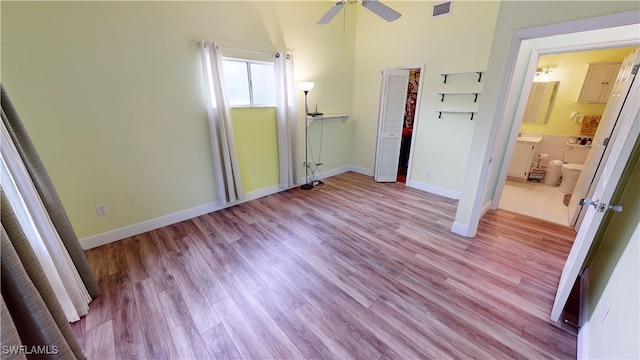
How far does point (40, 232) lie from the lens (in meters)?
1.47

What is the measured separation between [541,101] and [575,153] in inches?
44.4

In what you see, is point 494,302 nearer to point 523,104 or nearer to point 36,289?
point 523,104

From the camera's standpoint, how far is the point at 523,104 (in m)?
2.89

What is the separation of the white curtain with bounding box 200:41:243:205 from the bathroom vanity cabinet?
505 centimetres

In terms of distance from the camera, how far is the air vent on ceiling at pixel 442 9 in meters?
3.18

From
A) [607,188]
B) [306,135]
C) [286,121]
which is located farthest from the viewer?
[306,135]

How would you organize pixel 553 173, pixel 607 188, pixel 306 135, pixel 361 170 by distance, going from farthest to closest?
pixel 361 170 < pixel 553 173 < pixel 306 135 < pixel 607 188

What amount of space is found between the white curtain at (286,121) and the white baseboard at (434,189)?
207cm

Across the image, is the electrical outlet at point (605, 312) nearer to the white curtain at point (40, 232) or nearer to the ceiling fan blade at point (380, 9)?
the ceiling fan blade at point (380, 9)

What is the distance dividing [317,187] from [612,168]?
11.0 ft

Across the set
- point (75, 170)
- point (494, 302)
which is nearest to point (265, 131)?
point (75, 170)

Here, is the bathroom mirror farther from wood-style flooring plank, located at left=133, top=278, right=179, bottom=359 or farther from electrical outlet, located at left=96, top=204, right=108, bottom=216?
electrical outlet, located at left=96, top=204, right=108, bottom=216

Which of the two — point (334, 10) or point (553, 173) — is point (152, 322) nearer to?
point (334, 10)

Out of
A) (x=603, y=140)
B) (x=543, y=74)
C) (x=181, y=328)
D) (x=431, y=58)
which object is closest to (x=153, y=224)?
(x=181, y=328)
